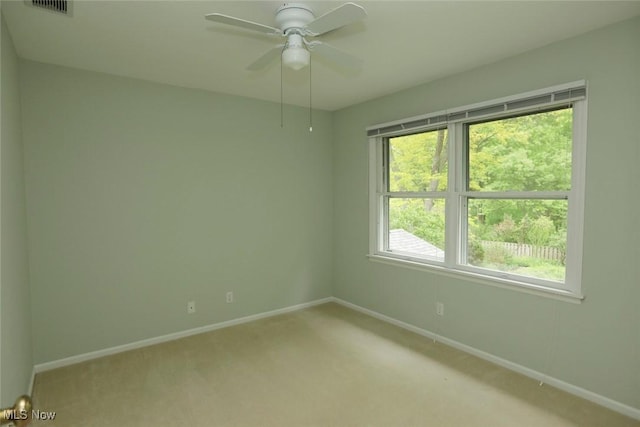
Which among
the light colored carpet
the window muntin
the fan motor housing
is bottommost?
the light colored carpet

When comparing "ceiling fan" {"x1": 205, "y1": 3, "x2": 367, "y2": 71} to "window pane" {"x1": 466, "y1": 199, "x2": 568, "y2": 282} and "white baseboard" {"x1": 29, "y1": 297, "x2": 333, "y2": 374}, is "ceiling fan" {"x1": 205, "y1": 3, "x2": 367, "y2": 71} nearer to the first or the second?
"window pane" {"x1": 466, "y1": 199, "x2": 568, "y2": 282}

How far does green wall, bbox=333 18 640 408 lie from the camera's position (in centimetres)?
220

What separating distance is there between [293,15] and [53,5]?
1.36 meters

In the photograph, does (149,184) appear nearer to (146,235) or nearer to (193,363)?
(146,235)

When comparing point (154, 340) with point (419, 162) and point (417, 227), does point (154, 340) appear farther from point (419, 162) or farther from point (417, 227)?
point (419, 162)

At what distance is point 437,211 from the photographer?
342 cm

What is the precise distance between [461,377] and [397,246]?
155cm

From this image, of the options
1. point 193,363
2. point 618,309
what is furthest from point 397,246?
point 193,363

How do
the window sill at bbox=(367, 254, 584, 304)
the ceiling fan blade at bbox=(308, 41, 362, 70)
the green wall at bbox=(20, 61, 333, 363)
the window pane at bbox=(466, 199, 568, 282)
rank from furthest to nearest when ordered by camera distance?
1. the green wall at bbox=(20, 61, 333, 363)
2. the window pane at bbox=(466, 199, 568, 282)
3. the window sill at bbox=(367, 254, 584, 304)
4. the ceiling fan blade at bbox=(308, 41, 362, 70)

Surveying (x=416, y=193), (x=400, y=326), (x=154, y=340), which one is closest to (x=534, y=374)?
(x=400, y=326)

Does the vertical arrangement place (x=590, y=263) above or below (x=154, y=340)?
above

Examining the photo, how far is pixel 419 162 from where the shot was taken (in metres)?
3.60

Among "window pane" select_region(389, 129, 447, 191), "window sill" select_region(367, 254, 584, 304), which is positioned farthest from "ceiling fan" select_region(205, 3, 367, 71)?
"window sill" select_region(367, 254, 584, 304)

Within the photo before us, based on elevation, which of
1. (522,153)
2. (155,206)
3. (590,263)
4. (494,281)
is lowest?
(494,281)
